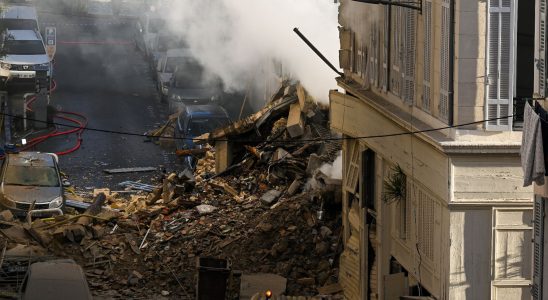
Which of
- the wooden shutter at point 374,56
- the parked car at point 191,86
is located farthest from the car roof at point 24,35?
the wooden shutter at point 374,56

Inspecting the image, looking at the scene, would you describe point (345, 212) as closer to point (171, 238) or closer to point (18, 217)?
point (171, 238)

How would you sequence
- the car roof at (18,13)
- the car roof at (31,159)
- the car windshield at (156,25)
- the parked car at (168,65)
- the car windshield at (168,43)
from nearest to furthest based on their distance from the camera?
the car roof at (31,159)
the parked car at (168,65)
the car roof at (18,13)
the car windshield at (168,43)
the car windshield at (156,25)

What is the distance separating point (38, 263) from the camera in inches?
805

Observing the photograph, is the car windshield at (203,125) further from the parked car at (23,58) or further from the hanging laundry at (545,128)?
the hanging laundry at (545,128)

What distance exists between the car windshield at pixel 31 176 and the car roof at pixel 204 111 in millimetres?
6277

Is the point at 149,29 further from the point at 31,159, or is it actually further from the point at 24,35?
the point at 31,159

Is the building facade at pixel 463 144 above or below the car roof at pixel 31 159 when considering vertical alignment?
above

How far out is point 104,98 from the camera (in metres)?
40.4

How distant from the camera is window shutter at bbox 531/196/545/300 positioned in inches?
553

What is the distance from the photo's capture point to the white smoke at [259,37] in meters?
30.0

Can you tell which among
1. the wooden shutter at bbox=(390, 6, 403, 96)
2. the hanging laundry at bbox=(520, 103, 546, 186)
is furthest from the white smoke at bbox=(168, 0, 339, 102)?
the hanging laundry at bbox=(520, 103, 546, 186)

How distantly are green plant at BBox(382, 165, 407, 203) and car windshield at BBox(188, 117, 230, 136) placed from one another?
47.0 feet

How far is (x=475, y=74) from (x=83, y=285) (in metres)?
6.74

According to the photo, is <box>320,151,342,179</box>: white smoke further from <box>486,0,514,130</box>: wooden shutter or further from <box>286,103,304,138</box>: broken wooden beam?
<box>486,0,514,130</box>: wooden shutter
